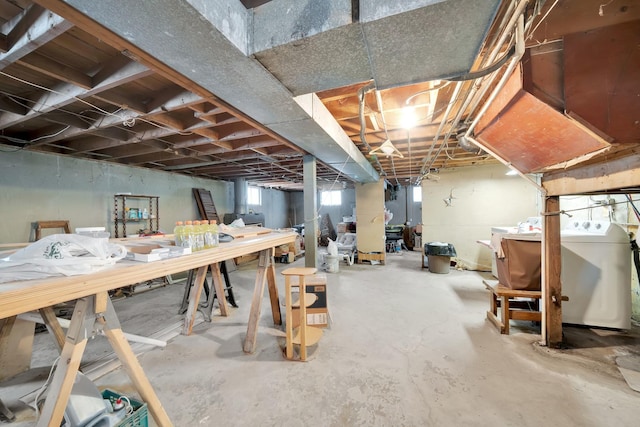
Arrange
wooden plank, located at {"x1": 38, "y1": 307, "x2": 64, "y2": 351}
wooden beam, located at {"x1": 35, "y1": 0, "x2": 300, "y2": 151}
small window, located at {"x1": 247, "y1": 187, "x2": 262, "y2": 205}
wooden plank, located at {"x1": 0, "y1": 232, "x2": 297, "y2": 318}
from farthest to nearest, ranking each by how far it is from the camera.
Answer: small window, located at {"x1": 247, "y1": 187, "x2": 262, "y2": 205}
wooden plank, located at {"x1": 38, "y1": 307, "x2": 64, "y2": 351}
wooden beam, located at {"x1": 35, "y1": 0, "x2": 300, "y2": 151}
wooden plank, located at {"x1": 0, "y1": 232, "x2": 297, "y2": 318}

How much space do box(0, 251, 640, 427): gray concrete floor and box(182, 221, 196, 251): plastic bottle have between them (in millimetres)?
1140

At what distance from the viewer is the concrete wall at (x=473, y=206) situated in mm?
5223

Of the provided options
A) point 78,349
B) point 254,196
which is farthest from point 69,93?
point 254,196

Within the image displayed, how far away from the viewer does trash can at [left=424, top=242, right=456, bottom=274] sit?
4.89 meters

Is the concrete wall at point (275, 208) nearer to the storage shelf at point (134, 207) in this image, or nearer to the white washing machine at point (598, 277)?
the storage shelf at point (134, 207)

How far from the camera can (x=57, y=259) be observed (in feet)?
3.01

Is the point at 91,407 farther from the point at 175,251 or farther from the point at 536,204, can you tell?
the point at 536,204

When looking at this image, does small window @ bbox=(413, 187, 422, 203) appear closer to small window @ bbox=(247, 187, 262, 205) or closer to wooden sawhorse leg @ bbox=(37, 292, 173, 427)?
small window @ bbox=(247, 187, 262, 205)

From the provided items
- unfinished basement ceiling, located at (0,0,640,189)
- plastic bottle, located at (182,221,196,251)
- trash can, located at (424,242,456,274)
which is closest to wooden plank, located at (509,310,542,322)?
unfinished basement ceiling, located at (0,0,640,189)

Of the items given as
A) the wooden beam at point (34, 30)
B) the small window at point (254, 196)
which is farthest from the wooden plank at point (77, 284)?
the small window at point (254, 196)

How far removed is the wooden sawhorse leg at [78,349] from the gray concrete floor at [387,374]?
2.53 ft

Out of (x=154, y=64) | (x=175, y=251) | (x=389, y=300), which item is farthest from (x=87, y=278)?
(x=389, y=300)

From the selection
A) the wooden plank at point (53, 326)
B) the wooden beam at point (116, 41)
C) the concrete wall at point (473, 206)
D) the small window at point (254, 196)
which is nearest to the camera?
the wooden beam at point (116, 41)

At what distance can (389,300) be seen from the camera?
3.60 m
